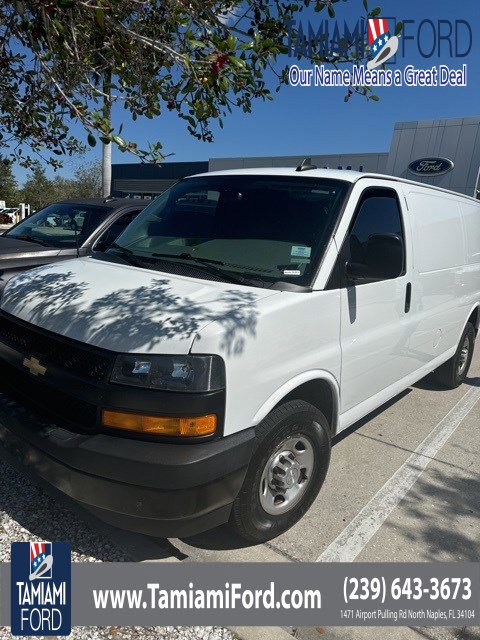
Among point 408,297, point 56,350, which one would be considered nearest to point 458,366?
point 408,297

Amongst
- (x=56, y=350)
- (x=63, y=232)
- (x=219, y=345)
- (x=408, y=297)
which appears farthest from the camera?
(x=63, y=232)

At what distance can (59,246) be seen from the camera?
6629 mm

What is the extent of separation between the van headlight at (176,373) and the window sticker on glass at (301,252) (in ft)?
3.46

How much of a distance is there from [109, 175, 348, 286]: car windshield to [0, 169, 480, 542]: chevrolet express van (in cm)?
1

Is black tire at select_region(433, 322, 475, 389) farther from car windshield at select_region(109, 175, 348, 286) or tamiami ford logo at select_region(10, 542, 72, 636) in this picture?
tamiami ford logo at select_region(10, 542, 72, 636)

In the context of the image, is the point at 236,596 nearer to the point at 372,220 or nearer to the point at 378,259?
the point at 378,259

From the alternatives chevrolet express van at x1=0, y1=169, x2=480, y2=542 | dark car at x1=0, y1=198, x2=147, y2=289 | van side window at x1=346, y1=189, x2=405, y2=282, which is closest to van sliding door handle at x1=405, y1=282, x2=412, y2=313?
chevrolet express van at x1=0, y1=169, x2=480, y2=542

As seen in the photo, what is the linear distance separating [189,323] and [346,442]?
8.20 ft

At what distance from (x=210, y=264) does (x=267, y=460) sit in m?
1.28

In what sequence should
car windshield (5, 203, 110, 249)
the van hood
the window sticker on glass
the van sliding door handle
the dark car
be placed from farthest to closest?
car windshield (5, 203, 110, 249) → the dark car → the van sliding door handle → the window sticker on glass → the van hood

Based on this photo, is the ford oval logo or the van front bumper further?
the ford oval logo

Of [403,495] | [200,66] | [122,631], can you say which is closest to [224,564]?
[122,631]

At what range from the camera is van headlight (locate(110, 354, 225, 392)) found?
2.47 m

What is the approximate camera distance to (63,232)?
22.6 ft
